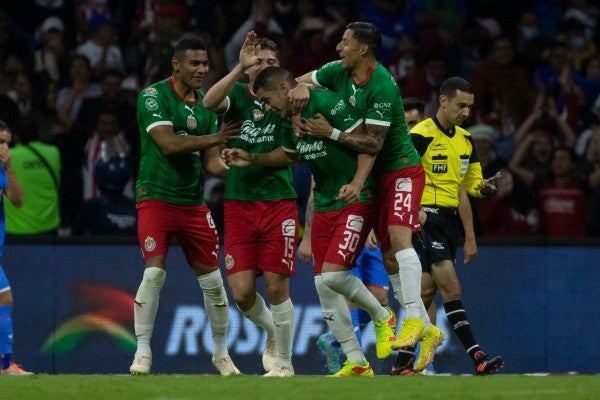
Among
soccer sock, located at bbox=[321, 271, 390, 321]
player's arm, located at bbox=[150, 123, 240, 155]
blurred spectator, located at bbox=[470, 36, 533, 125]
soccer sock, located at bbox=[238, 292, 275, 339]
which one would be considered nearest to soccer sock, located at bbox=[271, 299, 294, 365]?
soccer sock, located at bbox=[238, 292, 275, 339]

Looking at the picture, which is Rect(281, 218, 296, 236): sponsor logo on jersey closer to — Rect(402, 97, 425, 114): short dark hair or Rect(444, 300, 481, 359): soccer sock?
Rect(444, 300, 481, 359): soccer sock

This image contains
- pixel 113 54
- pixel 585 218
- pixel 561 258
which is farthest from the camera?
pixel 113 54

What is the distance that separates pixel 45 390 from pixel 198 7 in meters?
10.3

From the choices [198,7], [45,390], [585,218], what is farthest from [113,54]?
[45,390]

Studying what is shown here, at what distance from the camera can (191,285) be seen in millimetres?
15859

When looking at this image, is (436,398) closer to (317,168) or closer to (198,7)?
(317,168)

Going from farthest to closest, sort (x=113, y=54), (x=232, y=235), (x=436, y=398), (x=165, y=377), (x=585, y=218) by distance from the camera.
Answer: (x=113, y=54), (x=585, y=218), (x=232, y=235), (x=165, y=377), (x=436, y=398)

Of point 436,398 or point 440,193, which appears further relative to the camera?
point 440,193

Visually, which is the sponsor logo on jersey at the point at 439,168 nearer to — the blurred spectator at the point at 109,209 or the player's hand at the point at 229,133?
the player's hand at the point at 229,133

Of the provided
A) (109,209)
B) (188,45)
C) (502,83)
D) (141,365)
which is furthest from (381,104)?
(502,83)

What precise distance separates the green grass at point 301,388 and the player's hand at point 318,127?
1782 millimetres

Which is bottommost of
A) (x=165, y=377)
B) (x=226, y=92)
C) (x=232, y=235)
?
(x=165, y=377)

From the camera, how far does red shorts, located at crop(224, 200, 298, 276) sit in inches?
507

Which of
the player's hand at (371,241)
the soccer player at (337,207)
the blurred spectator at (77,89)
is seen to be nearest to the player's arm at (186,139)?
the soccer player at (337,207)
